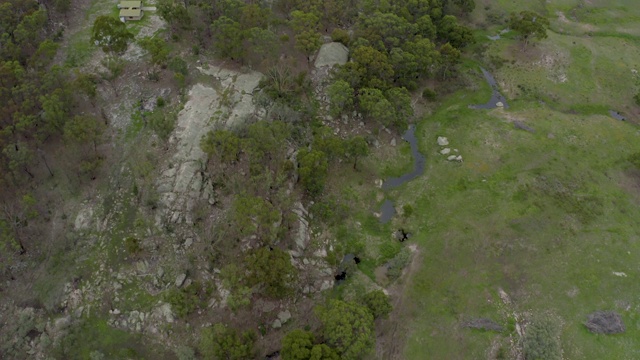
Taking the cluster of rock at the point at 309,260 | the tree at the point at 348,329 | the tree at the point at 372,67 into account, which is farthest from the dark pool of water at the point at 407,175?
the tree at the point at 348,329

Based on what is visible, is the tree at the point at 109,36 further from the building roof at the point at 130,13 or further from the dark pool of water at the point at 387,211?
the dark pool of water at the point at 387,211

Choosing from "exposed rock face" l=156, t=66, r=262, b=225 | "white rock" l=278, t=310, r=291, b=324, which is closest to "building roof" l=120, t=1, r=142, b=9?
"exposed rock face" l=156, t=66, r=262, b=225

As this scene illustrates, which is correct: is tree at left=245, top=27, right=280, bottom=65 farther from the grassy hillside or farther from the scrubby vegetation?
the grassy hillside

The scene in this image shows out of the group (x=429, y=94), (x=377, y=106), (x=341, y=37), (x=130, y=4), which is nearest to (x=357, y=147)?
(x=377, y=106)

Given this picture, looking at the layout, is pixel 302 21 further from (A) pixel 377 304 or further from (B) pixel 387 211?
(A) pixel 377 304

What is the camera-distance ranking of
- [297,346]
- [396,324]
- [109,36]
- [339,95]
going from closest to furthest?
[297,346]
[396,324]
[339,95]
[109,36]

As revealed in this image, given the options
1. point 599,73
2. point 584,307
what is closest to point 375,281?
point 584,307
